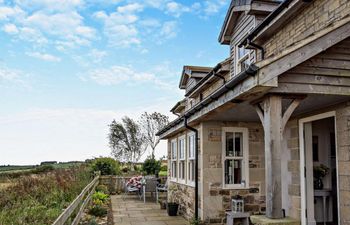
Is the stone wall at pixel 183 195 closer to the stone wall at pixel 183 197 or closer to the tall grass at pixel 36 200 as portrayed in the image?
the stone wall at pixel 183 197

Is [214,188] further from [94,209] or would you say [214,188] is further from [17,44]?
[17,44]

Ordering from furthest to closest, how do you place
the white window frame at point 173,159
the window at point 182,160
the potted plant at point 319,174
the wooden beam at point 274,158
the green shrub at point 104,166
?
the green shrub at point 104,166, the white window frame at point 173,159, the window at point 182,160, the potted plant at point 319,174, the wooden beam at point 274,158

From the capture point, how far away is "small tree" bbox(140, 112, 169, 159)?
32781 mm

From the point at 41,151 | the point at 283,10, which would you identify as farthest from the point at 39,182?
the point at 41,151

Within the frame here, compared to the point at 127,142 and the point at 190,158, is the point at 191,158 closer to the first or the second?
the point at 190,158

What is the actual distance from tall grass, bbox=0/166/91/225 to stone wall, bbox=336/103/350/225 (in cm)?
483

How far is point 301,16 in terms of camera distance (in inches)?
262

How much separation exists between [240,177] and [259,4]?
4171 mm

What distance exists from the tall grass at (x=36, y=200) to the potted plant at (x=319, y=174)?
18.1 ft

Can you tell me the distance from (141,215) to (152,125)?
22653mm

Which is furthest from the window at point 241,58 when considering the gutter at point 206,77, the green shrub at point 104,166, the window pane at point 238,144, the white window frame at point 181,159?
the green shrub at point 104,166

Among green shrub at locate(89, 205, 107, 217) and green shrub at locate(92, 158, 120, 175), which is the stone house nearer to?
green shrub at locate(89, 205, 107, 217)

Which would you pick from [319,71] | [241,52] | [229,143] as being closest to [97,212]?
[229,143]

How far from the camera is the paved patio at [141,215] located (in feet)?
30.2
